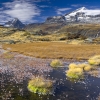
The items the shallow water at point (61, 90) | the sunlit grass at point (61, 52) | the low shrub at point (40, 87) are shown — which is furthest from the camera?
the sunlit grass at point (61, 52)

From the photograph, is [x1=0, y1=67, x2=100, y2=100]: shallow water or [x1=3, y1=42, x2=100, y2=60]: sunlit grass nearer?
[x1=0, y1=67, x2=100, y2=100]: shallow water

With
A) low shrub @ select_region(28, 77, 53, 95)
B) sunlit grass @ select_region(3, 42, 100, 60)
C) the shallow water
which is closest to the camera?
the shallow water

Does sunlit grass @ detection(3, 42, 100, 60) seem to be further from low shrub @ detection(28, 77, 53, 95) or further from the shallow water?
low shrub @ detection(28, 77, 53, 95)

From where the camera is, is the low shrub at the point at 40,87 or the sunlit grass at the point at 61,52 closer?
the low shrub at the point at 40,87

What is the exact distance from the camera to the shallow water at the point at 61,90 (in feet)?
75.1

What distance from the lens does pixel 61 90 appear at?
25.9m

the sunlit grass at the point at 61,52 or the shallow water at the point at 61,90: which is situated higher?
the shallow water at the point at 61,90

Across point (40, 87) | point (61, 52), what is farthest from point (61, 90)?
point (61, 52)

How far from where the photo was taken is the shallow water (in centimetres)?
2289

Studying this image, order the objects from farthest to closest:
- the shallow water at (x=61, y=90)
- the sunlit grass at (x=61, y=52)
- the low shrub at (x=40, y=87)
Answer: the sunlit grass at (x=61, y=52), the low shrub at (x=40, y=87), the shallow water at (x=61, y=90)

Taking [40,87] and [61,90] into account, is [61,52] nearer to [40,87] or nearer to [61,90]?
[61,90]

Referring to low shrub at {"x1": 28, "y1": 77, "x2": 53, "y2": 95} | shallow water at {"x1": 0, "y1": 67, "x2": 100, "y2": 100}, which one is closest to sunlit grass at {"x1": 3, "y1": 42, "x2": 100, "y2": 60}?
shallow water at {"x1": 0, "y1": 67, "x2": 100, "y2": 100}

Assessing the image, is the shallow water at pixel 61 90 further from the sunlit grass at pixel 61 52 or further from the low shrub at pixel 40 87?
the sunlit grass at pixel 61 52

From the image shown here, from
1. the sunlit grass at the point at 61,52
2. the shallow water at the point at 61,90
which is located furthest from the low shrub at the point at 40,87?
the sunlit grass at the point at 61,52
